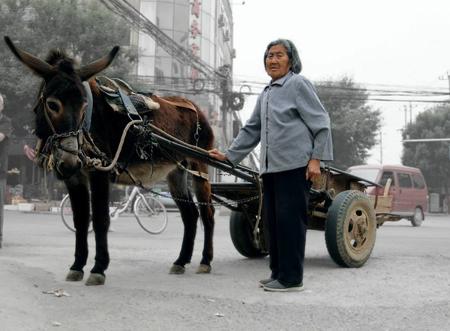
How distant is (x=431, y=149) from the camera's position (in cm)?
4719

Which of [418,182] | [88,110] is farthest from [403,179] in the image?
[88,110]

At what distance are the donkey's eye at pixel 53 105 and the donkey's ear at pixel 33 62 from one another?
0.25 m

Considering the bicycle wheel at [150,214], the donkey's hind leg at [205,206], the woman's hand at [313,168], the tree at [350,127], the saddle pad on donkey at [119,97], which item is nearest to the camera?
the woman's hand at [313,168]

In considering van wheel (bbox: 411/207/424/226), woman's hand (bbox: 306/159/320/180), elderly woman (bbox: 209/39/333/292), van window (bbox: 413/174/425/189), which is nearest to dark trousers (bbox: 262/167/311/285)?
elderly woman (bbox: 209/39/333/292)

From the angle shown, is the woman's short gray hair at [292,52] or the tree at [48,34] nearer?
the woman's short gray hair at [292,52]

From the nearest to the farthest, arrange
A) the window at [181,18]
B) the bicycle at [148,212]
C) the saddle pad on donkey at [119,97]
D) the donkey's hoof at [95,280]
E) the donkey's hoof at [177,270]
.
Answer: the donkey's hoof at [95,280]
the saddle pad on donkey at [119,97]
the donkey's hoof at [177,270]
the bicycle at [148,212]
the window at [181,18]

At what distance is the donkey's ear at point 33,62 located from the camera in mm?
4535

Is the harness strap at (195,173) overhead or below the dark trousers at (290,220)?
overhead

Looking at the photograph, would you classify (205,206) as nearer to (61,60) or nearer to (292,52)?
(292,52)

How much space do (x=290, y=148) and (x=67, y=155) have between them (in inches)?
69.3

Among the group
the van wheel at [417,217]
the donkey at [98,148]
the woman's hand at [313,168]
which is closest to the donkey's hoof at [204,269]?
the donkey at [98,148]

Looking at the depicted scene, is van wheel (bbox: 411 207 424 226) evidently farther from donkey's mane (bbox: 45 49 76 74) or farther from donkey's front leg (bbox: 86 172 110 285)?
donkey's mane (bbox: 45 49 76 74)

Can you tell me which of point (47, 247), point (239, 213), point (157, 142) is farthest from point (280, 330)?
point (47, 247)

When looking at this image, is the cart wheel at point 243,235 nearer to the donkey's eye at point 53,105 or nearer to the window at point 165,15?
the donkey's eye at point 53,105
